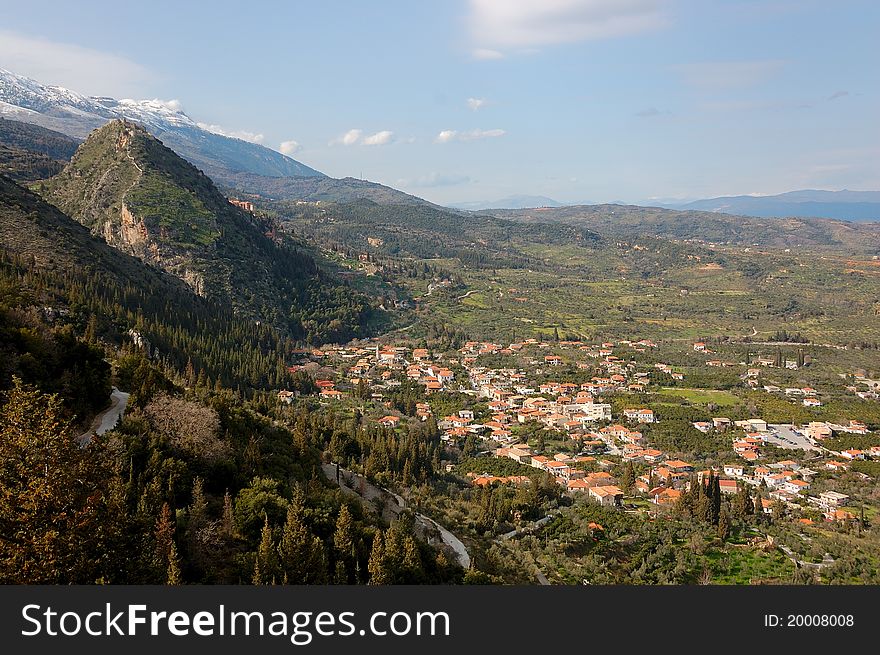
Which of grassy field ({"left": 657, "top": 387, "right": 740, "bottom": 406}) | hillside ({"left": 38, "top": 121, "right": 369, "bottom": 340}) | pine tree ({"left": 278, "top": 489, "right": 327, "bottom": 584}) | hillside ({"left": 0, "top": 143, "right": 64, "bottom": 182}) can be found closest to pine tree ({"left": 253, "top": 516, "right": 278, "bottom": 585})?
pine tree ({"left": 278, "top": 489, "right": 327, "bottom": 584})

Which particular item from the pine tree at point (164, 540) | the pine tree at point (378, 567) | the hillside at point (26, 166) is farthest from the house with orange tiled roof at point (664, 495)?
the hillside at point (26, 166)

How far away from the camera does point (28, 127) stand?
568 feet

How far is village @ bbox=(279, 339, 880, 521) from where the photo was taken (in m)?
37.1

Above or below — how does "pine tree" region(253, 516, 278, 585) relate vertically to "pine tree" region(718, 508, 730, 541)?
above

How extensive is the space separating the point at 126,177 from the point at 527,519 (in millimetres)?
77624

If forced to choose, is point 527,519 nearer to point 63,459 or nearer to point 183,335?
point 63,459

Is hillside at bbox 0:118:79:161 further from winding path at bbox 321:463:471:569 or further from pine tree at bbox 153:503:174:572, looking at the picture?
pine tree at bbox 153:503:174:572

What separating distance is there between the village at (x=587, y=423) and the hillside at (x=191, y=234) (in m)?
9.83

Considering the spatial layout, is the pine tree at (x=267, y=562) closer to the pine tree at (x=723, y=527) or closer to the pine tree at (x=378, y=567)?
the pine tree at (x=378, y=567)

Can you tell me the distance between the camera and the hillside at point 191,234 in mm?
73688

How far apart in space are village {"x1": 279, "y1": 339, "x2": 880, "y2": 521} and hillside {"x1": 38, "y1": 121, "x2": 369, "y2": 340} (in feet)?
32.2

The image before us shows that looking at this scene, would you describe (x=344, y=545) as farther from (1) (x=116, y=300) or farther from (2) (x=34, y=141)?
(2) (x=34, y=141)

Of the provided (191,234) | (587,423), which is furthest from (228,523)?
(191,234)

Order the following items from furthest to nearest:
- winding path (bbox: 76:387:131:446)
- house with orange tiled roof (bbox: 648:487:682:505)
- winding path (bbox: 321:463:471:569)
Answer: house with orange tiled roof (bbox: 648:487:682:505) → winding path (bbox: 321:463:471:569) → winding path (bbox: 76:387:131:446)
